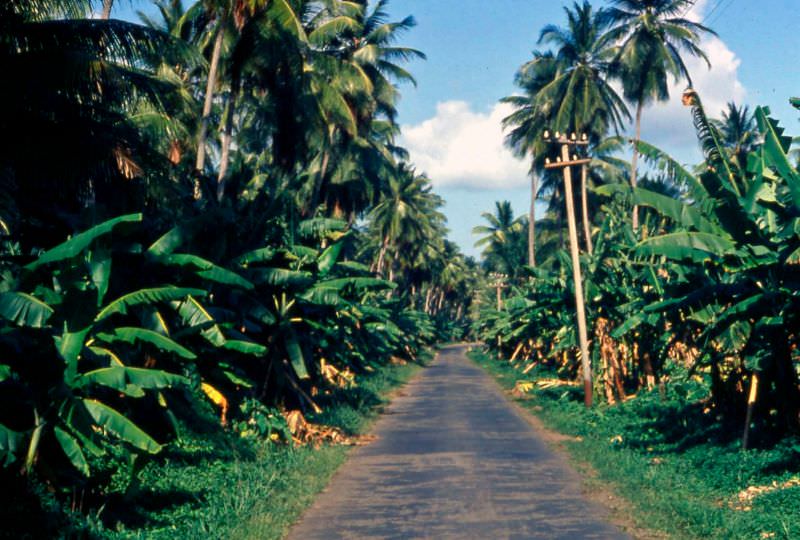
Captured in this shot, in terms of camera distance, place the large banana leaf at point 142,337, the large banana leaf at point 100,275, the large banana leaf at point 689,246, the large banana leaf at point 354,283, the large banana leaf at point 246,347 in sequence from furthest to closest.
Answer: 1. the large banana leaf at point 354,283
2. the large banana leaf at point 246,347
3. the large banana leaf at point 689,246
4. the large banana leaf at point 142,337
5. the large banana leaf at point 100,275

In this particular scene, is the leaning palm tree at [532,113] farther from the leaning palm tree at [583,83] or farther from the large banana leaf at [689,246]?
the large banana leaf at [689,246]

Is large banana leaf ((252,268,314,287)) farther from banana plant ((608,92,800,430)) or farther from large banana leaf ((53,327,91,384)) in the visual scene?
large banana leaf ((53,327,91,384))

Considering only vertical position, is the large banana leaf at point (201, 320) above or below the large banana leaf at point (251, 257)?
below

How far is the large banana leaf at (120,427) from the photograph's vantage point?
25.8 feet

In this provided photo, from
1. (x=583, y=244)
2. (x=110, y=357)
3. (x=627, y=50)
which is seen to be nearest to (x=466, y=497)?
(x=110, y=357)

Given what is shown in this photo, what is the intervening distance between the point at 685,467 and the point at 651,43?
73.2 feet

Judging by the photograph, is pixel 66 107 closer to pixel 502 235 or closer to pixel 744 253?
pixel 744 253

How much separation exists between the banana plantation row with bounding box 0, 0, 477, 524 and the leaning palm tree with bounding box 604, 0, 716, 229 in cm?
1327

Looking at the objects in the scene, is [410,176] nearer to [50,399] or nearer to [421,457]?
[421,457]

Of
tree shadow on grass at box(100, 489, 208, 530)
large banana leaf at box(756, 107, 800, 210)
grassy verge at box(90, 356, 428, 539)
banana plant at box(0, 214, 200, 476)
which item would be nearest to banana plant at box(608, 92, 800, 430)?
large banana leaf at box(756, 107, 800, 210)

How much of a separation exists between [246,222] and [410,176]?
33.5 metres

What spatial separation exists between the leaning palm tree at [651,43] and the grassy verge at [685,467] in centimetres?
1567

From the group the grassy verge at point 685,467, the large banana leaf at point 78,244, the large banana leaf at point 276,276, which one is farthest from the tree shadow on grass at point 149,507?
the large banana leaf at point 276,276

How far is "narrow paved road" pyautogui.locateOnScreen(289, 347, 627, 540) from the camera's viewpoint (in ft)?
29.3
